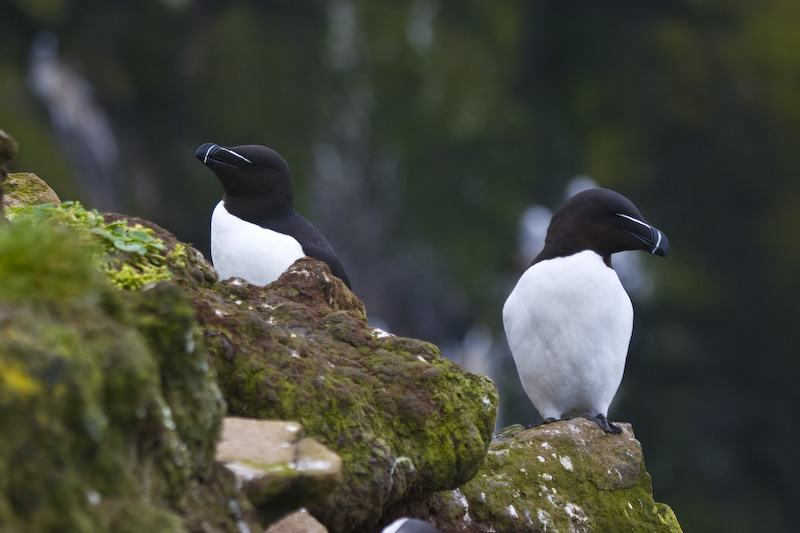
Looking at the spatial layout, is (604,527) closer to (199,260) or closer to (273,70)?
(199,260)

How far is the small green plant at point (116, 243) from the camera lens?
370 cm

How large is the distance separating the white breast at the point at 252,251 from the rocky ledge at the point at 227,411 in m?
1.07

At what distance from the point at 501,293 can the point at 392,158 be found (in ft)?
11.8

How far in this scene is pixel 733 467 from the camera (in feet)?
70.1

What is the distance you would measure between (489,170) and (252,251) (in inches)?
642

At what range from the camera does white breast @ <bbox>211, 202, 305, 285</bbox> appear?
6.03 m

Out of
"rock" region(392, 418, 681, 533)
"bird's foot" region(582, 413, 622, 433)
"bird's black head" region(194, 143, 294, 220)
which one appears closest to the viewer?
"rock" region(392, 418, 681, 533)

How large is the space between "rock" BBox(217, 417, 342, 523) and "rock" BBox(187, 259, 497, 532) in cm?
49

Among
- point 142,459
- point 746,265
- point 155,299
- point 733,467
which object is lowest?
point 733,467

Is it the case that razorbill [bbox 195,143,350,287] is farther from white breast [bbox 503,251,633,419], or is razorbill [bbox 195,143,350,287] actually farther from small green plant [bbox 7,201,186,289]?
small green plant [bbox 7,201,186,289]

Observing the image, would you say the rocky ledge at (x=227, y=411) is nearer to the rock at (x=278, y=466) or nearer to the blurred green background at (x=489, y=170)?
the rock at (x=278, y=466)

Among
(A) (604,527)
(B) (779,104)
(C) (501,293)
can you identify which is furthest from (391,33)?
(A) (604,527)

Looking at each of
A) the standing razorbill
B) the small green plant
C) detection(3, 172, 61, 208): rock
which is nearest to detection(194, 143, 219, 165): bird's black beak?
detection(3, 172, 61, 208): rock

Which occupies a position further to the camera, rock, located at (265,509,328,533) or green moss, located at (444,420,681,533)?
green moss, located at (444,420,681,533)
